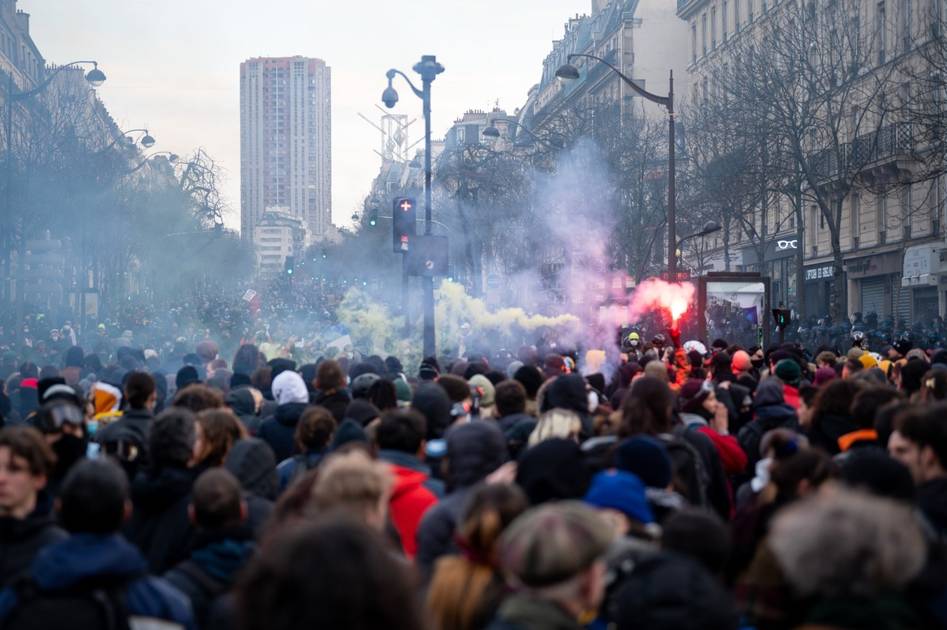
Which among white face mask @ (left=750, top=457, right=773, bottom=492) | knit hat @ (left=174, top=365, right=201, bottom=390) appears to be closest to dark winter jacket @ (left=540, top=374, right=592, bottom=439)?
white face mask @ (left=750, top=457, right=773, bottom=492)

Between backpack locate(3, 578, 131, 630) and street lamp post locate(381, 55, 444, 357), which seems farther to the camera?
street lamp post locate(381, 55, 444, 357)

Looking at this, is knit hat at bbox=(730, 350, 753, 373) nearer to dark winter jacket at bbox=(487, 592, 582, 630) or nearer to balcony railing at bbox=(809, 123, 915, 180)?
dark winter jacket at bbox=(487, 592, 582, 630)

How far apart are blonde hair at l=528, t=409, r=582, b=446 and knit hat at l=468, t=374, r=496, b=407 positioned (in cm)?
275

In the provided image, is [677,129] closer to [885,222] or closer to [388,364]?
[885,222]

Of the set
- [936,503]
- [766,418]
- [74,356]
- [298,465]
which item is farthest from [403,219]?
[936,503]

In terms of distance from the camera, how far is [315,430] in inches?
280

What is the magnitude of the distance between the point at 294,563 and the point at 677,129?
4860cm

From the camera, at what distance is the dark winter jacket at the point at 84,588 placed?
13.0 feet

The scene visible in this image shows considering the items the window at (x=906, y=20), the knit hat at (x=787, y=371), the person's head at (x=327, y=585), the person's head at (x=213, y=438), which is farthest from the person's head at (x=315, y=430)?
the window at (x=906, y=20)

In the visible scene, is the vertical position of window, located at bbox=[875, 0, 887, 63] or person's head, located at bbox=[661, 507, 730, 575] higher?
window, located at bbox=[875, 0, 887, 63]

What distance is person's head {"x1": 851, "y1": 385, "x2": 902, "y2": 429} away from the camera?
7.12m

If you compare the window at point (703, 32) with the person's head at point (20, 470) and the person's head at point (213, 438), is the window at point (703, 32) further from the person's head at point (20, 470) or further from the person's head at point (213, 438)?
the person's head at point (20, 470)

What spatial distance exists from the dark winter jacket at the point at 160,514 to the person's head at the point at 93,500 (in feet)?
3.43

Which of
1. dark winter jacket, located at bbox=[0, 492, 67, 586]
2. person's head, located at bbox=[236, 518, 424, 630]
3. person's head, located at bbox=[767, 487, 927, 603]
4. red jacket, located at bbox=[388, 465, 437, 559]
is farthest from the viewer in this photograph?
red jacket, located at bbox=[388, 465, 437, 559]
